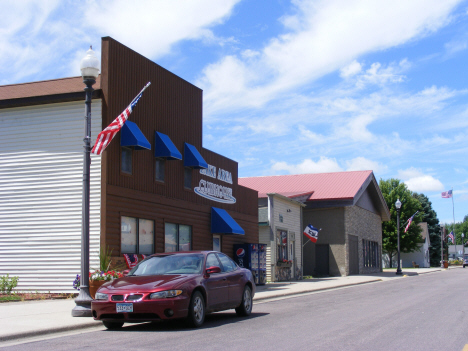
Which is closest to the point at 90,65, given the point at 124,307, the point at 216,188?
the point at 124,307

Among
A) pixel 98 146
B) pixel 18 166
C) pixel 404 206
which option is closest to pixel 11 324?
pixel 98 146

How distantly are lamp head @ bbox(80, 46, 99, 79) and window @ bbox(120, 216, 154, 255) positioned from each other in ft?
21.1

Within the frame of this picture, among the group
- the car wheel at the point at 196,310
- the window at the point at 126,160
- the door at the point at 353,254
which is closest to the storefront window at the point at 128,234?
the window at the point at 126,160

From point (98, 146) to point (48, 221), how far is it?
16.4 feet

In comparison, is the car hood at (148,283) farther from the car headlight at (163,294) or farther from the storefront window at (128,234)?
the storefront window at (128,234)

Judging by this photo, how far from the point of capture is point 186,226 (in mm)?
22000

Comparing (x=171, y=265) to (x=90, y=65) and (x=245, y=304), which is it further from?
(x=90, y=65)

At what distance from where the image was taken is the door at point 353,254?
136 ft

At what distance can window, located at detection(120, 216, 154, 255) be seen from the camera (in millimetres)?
18000

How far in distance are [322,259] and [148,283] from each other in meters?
31.7

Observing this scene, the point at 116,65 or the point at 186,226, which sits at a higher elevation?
the point at 116,65

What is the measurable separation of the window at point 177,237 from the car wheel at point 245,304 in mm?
8048

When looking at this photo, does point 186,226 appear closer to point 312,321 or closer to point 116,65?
point 116,65

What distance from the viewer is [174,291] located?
32.6ft
